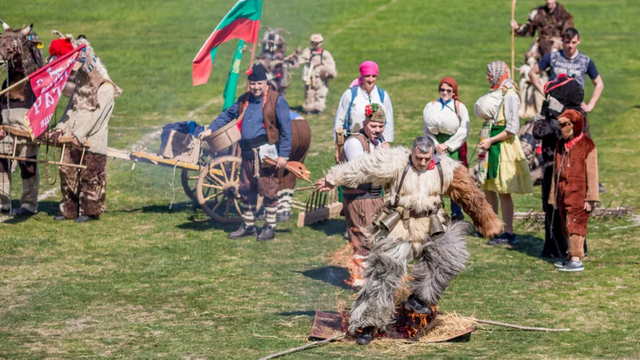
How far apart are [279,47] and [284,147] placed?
818 cm

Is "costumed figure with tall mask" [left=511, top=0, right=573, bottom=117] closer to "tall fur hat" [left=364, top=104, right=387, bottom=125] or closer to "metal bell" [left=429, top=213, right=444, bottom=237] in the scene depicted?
"tall fur hat" [left=364, top=104, right=387, bottom=125]

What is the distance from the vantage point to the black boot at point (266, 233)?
37.0 feet

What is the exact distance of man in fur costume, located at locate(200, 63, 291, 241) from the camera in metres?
11.0

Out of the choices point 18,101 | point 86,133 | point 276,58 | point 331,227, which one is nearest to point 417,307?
point 331,227

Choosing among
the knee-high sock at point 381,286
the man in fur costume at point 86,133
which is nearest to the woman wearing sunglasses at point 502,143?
the knee-high sock at point 381,286

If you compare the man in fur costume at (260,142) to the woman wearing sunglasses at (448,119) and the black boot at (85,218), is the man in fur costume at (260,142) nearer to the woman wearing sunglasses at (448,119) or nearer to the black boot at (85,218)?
the woman wearing sunglasses at (448,119)

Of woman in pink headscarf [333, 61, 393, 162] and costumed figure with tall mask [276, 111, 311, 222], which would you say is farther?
costumed figure with tall mask [276, 111, 311, 222]

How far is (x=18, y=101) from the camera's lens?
11.6 m

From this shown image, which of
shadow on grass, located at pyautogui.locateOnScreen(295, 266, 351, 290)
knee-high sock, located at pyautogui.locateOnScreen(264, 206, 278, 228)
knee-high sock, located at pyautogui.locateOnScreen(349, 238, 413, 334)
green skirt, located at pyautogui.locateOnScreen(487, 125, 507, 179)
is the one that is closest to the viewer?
knee-high sock, located at pyautogui.locateOnScreen(349, 238, 413, 334)

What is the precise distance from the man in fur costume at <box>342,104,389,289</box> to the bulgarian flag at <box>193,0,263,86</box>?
3.79 m

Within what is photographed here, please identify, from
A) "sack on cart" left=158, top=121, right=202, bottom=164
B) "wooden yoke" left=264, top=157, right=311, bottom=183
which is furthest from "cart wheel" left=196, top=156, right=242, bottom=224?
"wooden yoke" left=264, top=157, right=311, bottom=183

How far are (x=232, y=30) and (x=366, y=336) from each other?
5.93 metres

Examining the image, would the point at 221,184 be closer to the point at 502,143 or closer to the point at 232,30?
the point at 232,30

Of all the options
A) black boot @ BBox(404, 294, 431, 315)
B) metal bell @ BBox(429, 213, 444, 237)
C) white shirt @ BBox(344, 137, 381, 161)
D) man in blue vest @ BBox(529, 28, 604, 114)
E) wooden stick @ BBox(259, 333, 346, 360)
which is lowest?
wooden stick @ BBox(259, 333, 346, 360)
